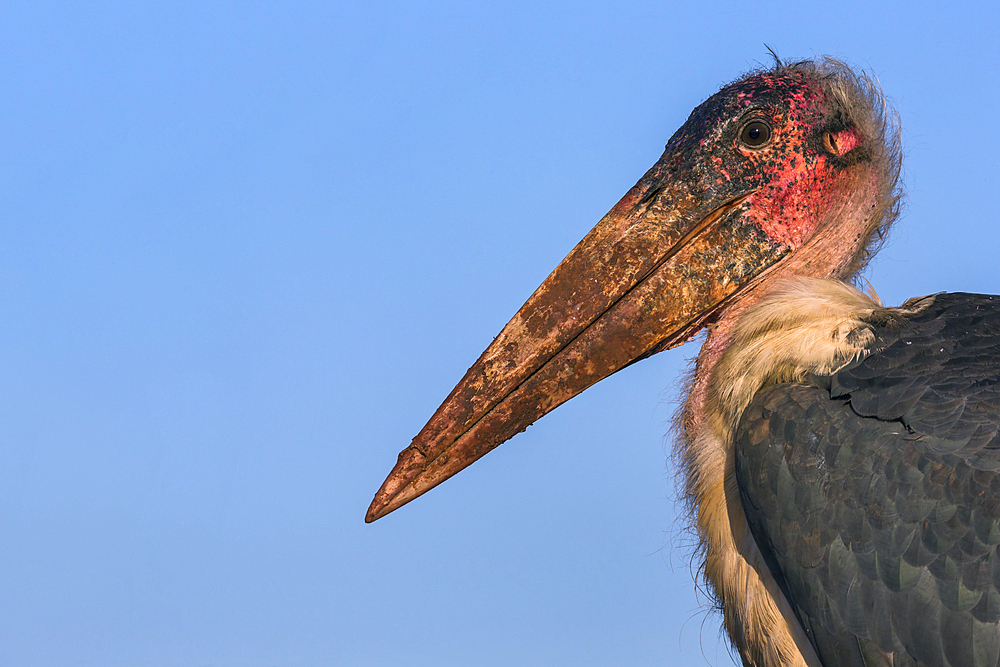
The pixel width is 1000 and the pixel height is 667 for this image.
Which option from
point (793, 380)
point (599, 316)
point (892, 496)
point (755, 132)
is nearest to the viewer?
point (892, 496)

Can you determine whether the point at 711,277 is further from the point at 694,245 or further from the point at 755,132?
the point at 755,132

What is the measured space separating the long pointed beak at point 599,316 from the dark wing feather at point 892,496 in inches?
25.1

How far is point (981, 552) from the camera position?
2.68 m

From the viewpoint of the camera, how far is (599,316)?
3.71 meters

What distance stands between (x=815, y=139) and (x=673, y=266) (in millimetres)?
754

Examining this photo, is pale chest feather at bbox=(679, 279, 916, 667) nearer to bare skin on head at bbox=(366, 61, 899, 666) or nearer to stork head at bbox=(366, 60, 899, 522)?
bare skin on head at bbox=(366, 61, 899, 666)

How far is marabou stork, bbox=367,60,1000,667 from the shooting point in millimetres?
2789

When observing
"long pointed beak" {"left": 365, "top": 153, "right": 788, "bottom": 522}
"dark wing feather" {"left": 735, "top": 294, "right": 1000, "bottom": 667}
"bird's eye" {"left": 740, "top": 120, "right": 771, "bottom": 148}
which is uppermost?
"bird's eye" {"left": 740, "top": 120, "right": 771, "bottom": 148}

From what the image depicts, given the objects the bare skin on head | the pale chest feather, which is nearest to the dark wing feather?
the pale chest feather

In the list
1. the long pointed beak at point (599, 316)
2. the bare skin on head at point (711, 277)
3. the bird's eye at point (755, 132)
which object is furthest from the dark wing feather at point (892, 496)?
the bird's eye at point (755, 132)

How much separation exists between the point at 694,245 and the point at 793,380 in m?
0.70

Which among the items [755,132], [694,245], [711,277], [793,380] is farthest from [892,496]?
[755,132]

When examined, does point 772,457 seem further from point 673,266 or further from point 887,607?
point 673,266

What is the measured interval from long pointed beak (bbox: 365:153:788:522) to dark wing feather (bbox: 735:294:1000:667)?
2.09 ft
